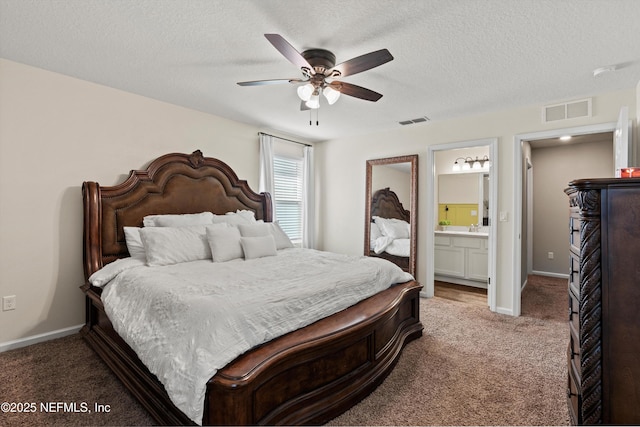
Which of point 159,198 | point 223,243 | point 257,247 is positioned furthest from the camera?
point 159,198

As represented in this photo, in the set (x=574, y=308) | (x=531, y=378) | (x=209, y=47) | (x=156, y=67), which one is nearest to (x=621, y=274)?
(x=574, y=308)

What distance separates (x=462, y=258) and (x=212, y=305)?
444 cm

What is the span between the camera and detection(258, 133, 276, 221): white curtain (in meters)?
4.59

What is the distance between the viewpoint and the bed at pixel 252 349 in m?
1.51

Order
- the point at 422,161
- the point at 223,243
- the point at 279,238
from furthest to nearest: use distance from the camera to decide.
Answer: the point at 422,161 → the point at 279,238 → the point at 223,243

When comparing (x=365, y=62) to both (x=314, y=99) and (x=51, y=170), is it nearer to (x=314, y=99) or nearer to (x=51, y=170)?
(x=314, y=99)

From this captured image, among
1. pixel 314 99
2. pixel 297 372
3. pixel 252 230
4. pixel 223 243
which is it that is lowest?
pixel 297 372

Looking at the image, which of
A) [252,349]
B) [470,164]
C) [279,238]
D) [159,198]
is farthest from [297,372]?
[470,164]

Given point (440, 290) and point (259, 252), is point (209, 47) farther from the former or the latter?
point (440, 290)

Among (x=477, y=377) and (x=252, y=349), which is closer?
(x=252, y=349)

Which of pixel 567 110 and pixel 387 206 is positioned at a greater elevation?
pixel 567 110

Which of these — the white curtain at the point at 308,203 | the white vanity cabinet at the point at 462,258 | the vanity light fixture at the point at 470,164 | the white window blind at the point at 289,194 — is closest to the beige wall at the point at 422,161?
the white curtain at the point at 308,203

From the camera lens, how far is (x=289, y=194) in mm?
5180

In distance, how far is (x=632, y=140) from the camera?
9.37 ft
